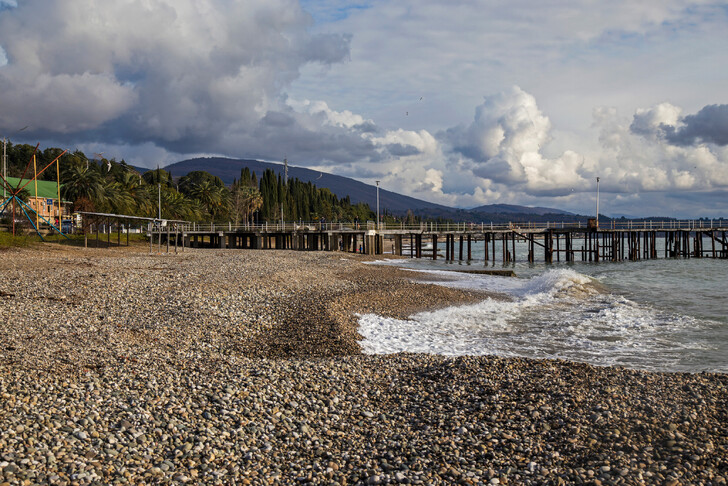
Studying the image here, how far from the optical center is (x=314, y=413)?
784 centimetres

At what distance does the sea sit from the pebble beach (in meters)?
2.01

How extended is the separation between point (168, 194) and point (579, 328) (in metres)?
67.3

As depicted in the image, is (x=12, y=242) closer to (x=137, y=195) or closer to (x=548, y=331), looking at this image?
(x=137, y=195)

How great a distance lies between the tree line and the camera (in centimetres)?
4637

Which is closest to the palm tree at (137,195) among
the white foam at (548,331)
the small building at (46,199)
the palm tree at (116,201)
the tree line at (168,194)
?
the tree line at (168,194)

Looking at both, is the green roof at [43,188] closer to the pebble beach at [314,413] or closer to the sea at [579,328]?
the sea at [579,328]

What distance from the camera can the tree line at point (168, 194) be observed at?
4637 centimetres

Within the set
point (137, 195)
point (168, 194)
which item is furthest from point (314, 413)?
point (168, 194)

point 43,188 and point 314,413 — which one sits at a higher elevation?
point 43,188

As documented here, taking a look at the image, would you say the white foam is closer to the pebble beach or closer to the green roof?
the pebble beach

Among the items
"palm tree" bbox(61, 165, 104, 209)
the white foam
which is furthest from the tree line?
the white foam

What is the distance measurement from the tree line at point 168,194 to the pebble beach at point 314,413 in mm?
37313

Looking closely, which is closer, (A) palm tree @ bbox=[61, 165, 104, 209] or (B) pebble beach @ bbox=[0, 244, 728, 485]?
(B) pebble beach @ bbox=[0, 244, 728, 485]

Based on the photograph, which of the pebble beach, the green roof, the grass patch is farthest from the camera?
the green roof
